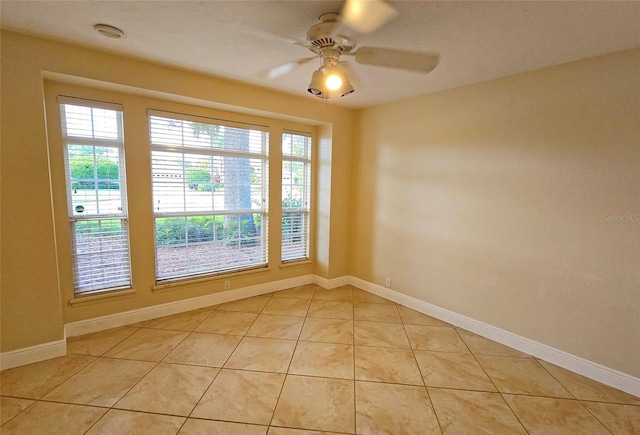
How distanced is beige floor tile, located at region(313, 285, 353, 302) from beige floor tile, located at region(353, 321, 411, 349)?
67 centimetres

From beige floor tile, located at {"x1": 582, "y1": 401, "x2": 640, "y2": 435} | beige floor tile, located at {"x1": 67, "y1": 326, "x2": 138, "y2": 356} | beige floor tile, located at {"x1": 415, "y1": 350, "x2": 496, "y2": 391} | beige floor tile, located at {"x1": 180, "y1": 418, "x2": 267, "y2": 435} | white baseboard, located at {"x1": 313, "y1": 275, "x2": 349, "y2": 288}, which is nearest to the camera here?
beige floor tile, located at {"x1": 180, "y1": 418, "x2": 267, "y2": 435}

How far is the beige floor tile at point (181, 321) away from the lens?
2.88 metres

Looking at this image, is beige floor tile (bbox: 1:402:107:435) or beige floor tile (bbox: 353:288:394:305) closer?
beige floor tile (bbox: 1:402:107:435)

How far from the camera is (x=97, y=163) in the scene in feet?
8.61

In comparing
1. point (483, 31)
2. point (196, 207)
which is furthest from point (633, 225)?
point (196, 207)

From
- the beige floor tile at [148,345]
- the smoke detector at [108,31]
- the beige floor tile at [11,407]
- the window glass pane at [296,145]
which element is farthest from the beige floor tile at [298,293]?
the smoke detector at [108,31]

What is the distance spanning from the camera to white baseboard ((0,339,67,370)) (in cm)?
219

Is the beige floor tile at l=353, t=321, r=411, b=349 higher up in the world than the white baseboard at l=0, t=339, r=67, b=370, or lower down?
lower down

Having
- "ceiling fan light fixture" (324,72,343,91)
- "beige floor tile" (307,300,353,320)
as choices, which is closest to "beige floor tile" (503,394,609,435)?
"beige floor tile" (307,300,353,320)

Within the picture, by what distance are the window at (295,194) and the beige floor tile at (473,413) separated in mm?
2462

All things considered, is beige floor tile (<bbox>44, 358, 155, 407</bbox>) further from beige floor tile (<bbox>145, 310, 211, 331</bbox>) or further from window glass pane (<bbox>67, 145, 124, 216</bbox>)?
window glass pane (<bbox>67, 145, 124, 216</bbox>)

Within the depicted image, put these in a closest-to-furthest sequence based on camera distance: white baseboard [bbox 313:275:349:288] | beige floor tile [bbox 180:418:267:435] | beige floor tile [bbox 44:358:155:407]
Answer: beige floor tile [bbox 180:418:267:435] → beige floor tile [bbox 44:358:155:407] → white baseboard [bbox 313:275:349:288]

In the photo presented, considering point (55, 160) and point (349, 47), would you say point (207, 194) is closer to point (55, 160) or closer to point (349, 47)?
A: point (55, 160)

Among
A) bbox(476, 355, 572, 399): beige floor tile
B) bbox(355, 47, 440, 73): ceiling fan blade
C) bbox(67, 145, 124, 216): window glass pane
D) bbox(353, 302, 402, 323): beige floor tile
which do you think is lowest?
bbox(476, 355, 572, 399): beige floor tile
